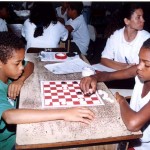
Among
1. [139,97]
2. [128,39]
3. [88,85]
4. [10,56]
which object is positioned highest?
[10,56]

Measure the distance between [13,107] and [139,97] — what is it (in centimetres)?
101

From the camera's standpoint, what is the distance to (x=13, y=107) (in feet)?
5.10

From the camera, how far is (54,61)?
244 centimetres

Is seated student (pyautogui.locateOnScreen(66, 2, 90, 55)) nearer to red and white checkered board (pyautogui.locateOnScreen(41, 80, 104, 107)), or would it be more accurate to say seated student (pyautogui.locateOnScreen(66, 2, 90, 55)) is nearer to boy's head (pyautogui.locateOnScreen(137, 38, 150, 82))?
red and white checkered board (pyautogui.locateOnScreen(41, 80, 104, 107))

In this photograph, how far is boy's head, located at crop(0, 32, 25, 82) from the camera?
171 cm

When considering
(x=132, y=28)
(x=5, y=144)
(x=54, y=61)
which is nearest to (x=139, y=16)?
(x=132, y=28)

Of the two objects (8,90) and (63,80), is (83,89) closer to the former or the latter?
(63,80)

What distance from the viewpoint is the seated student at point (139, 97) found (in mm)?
1485

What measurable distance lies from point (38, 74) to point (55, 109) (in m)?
0.64

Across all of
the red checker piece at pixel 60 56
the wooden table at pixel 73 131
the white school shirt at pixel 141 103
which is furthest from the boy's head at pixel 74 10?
the wooden table at pixel 73 131

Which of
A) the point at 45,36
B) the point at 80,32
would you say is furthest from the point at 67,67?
the point at 80,32

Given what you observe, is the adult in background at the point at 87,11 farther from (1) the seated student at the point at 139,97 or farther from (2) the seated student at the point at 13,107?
(2) the seated student at the point at 13,107

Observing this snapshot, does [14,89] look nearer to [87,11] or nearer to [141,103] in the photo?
[141,103]

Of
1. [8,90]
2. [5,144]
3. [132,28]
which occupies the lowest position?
[5,144]
